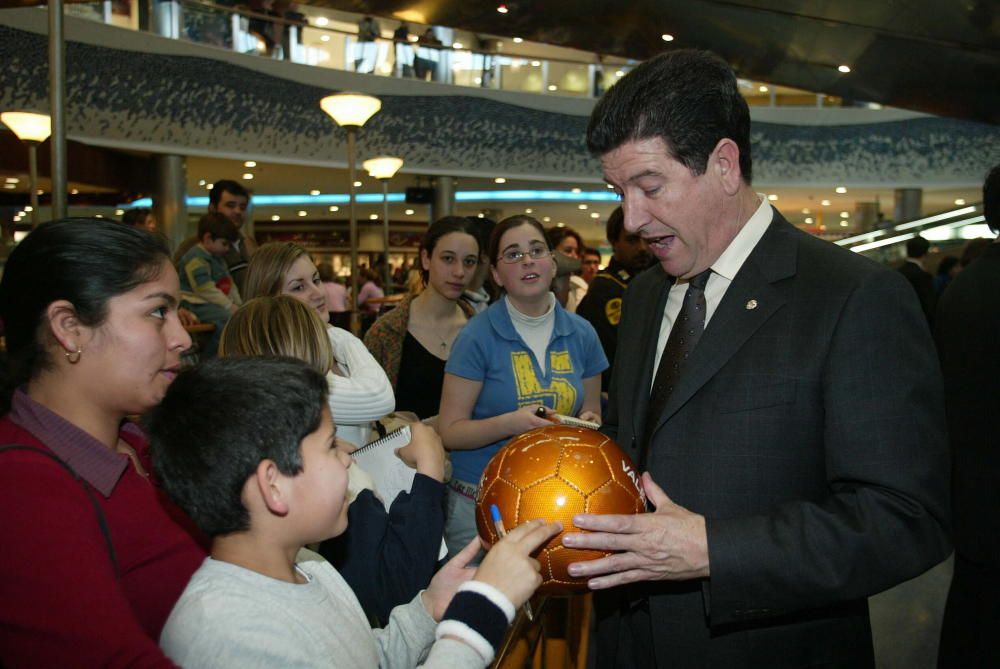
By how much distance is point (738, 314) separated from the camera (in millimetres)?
1697

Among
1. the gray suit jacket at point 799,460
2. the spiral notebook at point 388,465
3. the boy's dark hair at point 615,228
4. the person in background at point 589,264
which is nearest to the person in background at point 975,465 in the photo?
the gray suit jacket at point 799,460

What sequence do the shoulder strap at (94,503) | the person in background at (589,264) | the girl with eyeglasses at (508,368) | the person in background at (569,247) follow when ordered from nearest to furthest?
the shoulder strap at (94,503) < the girl with eyeglasses at (508,368) < the person in background at (569,247) < the person in background at (589,264)

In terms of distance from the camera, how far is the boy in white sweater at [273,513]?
57.2 inches

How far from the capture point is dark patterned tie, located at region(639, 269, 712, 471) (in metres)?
1.81

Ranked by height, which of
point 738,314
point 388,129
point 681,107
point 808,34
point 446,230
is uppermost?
point 388,129

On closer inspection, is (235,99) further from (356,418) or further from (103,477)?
(103,477)

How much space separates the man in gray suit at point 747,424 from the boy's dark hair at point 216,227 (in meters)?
5.19

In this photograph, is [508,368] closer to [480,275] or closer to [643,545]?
[480,275]

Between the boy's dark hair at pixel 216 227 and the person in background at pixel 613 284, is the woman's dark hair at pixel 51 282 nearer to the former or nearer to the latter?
the person in background at pixel 613 284

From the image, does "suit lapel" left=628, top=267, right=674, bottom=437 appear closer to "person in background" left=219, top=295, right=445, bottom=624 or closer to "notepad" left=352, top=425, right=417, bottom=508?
"person in background" left=219, top=295, right=445, bottom=624

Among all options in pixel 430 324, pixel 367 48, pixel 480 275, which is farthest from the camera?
pixel 367 48

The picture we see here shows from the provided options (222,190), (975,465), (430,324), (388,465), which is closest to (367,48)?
(222,190)

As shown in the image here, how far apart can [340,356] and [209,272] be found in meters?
3.65

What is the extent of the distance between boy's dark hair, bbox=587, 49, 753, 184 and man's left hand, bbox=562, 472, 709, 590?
2.49 ft
